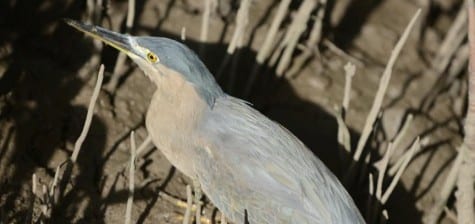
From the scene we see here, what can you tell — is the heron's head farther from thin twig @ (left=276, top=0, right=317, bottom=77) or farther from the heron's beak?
thin twig @ (left=276, top=0, right=317, bottom=77)

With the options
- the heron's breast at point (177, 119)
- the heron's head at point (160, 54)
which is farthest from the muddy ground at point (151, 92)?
the heron's head at point (160, 54)

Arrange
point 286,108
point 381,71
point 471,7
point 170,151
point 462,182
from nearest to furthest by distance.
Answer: point 471,7 → point 462,182 → point 170,151 → point 286,108 → point 381,71

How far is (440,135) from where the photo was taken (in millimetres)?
3596

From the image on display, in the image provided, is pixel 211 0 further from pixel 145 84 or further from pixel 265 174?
pixel 265 174

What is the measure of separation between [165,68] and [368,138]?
2.78 ft

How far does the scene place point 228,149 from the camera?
2.81m

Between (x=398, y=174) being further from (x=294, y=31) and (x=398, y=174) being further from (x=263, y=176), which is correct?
(x=294, y=31)

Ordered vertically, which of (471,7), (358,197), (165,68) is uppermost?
(471,7)

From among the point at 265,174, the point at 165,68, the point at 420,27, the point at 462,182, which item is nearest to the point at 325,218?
the point at 265,174

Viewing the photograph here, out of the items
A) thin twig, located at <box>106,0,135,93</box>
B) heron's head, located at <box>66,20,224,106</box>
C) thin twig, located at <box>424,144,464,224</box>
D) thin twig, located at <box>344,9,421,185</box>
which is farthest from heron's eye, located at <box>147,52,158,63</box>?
thin twig, located at <box>424,144,464,224</box>

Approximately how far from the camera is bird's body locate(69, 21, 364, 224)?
2.75 meters

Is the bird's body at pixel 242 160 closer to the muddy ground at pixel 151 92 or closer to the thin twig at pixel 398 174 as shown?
the thin twig at pixel 398 174

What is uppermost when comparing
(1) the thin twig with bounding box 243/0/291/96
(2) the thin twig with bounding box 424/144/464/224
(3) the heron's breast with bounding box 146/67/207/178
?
(1) the thin twig with bounding box 243/0/291/96

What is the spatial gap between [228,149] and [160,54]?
0.36 metres
